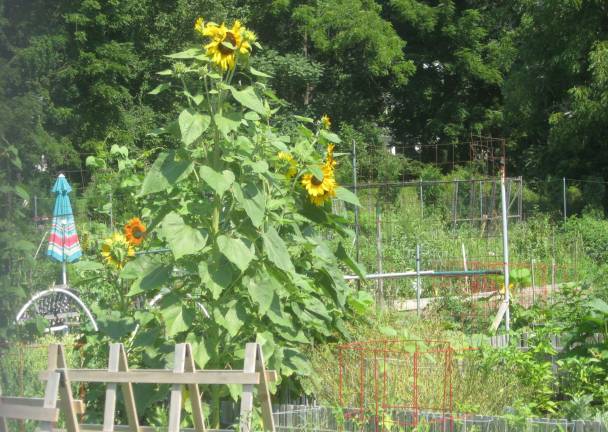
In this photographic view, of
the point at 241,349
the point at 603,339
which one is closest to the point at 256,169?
the point at 241,349

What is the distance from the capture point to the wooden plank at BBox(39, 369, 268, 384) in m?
3.50

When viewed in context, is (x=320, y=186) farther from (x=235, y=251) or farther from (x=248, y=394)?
(x=248, y=394)

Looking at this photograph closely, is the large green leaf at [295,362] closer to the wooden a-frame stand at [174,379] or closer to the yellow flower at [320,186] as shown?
the wooden a-frame stand at [174,379]

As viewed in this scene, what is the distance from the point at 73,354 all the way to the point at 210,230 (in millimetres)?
1402

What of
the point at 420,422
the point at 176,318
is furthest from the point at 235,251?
the point at 420,422

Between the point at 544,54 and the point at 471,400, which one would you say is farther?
the point at 544,54

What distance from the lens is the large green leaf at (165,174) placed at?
156 inches

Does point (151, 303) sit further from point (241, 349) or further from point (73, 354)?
point (241, 349)

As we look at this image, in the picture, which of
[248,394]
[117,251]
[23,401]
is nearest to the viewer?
[23,401]

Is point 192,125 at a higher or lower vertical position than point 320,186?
higher

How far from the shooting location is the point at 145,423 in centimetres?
446

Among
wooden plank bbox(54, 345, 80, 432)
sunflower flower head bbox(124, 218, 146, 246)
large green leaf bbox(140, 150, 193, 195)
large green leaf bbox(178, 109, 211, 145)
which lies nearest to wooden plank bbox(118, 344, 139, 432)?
wooden plank bbox(54, 345, 80, 432)

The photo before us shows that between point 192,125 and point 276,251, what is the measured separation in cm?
63

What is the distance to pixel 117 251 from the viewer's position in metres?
4.68
